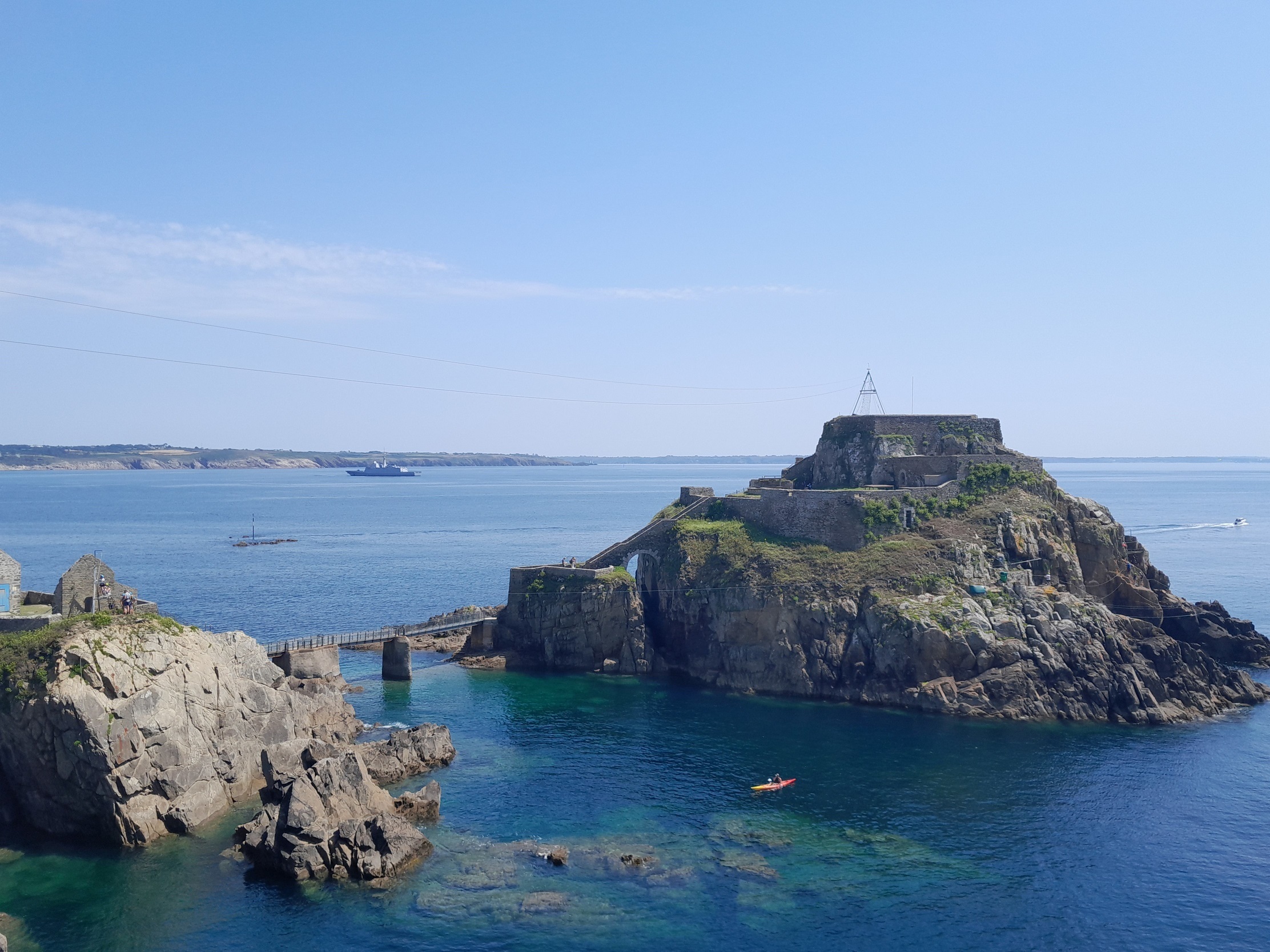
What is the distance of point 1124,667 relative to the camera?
205 ft

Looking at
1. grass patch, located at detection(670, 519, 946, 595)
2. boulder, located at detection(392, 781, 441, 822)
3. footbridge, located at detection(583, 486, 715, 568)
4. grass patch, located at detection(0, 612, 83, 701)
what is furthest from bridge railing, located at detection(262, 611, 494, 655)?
boulder, located at detection(392, 781, 441, 822)

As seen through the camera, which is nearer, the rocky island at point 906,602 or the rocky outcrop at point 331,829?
the rocky outcrop at point 331,829

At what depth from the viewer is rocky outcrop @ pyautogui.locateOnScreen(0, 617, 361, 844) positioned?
41125 millimetres

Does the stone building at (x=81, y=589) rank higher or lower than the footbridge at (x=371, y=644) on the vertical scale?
higher

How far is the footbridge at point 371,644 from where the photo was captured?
215ft

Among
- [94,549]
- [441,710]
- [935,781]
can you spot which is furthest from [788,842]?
[94,549]

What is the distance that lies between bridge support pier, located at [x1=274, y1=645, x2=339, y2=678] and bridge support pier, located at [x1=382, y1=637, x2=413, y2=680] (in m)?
5.10

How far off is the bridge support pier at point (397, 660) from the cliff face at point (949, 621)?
9.06 m

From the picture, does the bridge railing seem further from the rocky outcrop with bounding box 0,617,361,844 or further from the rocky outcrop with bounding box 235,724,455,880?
the rocky outcrop with bounding box 235,724,455,880

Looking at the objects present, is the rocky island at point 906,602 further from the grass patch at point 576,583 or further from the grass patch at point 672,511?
the grass patch at point 672,511

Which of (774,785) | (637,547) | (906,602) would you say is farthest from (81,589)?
(906,602)

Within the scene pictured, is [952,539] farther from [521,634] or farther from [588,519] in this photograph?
[588,519]

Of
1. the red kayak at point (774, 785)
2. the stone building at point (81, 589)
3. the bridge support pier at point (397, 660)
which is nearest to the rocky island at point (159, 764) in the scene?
the stone building at point (81, 589)

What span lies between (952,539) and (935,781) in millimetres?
25221
